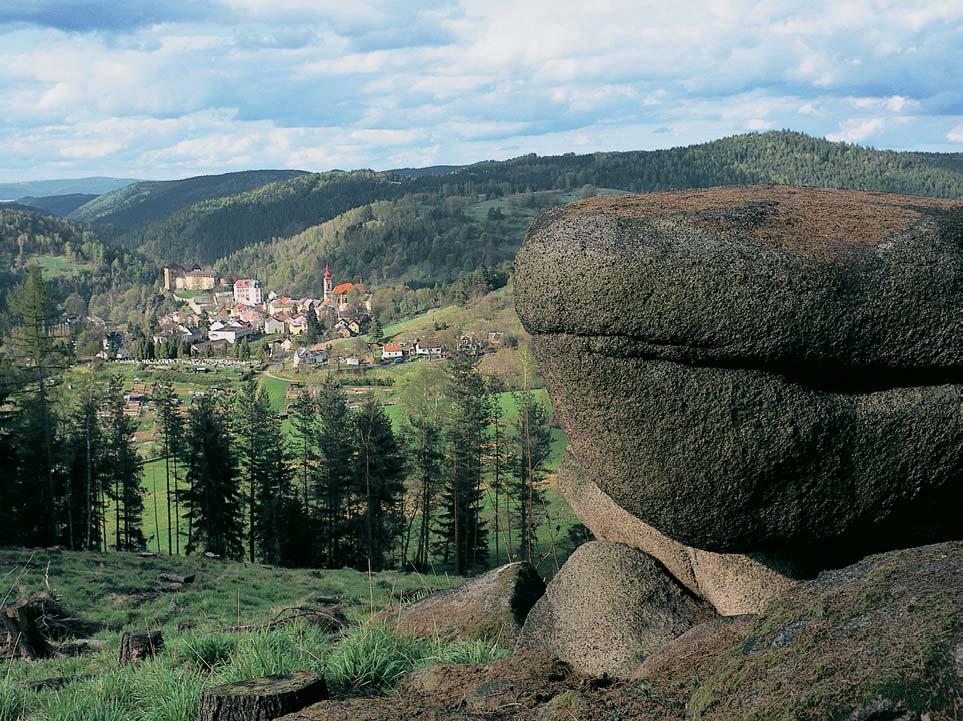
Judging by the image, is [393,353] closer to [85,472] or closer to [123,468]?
[123,468]

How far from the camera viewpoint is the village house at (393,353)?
143125 mm

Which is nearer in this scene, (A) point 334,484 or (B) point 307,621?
(B) point 307,621

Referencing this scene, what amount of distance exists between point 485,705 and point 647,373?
2606 mm

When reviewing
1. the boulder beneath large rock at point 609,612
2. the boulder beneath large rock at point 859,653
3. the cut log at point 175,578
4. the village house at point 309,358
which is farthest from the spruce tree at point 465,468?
the village house at point 309,358

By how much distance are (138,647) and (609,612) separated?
540 centimetres

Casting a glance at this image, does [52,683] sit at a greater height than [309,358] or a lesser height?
greater

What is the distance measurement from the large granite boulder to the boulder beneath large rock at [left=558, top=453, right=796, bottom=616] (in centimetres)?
69

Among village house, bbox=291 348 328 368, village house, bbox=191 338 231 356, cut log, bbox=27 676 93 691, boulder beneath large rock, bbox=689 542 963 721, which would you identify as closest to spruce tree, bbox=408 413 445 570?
cut log, bbox=27 676 93 691

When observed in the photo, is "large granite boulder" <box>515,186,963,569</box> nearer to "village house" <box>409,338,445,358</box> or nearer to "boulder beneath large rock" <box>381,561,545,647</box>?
"boulder beneath large rock" <box>381,561,545,647</box>

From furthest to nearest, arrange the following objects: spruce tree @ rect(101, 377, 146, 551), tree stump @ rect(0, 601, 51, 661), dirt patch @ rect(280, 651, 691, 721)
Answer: spruce tree @ rect(101, 377, 146, 551), tree stump @ rect(0, 601, 51, 661), dirt patch @ rect(280, 651, 691, 721)

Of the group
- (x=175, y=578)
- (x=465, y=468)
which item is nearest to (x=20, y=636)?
(x=175, y=578)

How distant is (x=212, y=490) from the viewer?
49.6 metres

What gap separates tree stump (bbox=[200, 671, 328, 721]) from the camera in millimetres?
5438

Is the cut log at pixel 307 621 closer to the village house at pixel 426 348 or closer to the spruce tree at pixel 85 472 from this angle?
the spruce tree at pixel 85 472
